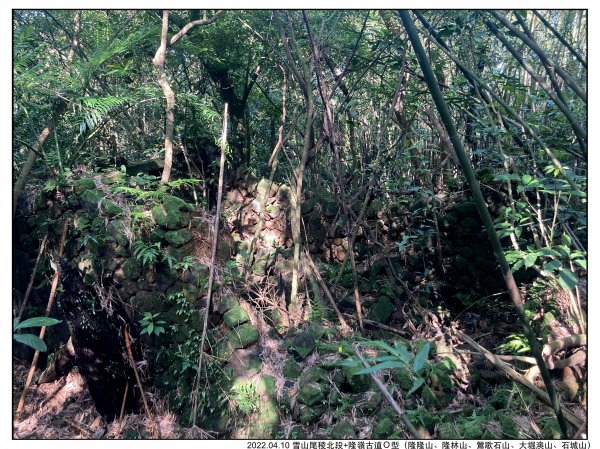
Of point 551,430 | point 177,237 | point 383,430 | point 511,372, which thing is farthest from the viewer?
point 177,237

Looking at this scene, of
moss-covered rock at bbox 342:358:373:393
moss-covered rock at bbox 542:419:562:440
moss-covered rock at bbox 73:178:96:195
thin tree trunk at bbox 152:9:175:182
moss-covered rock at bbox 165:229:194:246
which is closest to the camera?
moss-covered rock at bbox 542:419:562:440

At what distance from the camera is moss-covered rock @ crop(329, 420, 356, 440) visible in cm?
290

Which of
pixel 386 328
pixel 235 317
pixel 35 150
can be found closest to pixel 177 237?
pixel 235 317

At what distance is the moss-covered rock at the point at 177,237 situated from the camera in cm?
377

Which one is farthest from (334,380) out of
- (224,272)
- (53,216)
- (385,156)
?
(53,216)

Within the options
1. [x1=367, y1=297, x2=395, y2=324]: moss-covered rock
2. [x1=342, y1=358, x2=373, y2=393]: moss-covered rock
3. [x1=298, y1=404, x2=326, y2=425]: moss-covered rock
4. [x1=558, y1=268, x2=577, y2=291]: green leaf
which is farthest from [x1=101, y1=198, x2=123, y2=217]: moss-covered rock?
[x1=558, y1=268, x2=577, y2=291]: green leaf

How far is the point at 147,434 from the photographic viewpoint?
11.1 ft

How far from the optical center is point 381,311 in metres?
4.05

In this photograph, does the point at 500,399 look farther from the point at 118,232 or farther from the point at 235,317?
the point at 118,232

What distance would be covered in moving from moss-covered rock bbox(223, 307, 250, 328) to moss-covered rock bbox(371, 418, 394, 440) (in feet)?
4.56

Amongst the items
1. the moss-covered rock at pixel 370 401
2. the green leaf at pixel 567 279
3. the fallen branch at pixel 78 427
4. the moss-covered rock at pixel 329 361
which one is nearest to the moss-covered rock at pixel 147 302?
the fallen branch at pixel 78 427

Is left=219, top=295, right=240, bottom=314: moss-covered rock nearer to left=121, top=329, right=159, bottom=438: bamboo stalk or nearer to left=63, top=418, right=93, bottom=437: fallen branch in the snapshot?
left=121, top=329, right=159, bottom=438: bamboo stalk

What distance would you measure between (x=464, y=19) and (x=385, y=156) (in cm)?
136

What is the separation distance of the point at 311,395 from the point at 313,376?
167 mm
